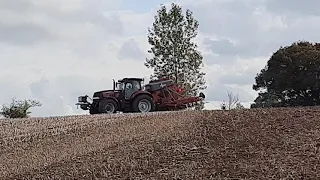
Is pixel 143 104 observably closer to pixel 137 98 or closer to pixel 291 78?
pixel 137 98

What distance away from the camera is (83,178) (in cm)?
1302

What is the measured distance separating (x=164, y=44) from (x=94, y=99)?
13.0 metres

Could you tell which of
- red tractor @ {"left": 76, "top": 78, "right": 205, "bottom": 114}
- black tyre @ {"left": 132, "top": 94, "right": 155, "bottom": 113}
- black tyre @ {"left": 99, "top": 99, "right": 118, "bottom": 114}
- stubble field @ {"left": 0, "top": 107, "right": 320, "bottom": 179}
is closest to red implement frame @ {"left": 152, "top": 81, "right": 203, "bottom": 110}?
red tractor @ {"left": 76, "top": 78, "right": 205, "bottom": 114}

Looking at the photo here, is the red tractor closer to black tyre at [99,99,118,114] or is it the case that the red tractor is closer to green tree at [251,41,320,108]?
black tyre at [99,99,118,114]

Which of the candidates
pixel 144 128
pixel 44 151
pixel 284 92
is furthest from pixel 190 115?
pixel 284 92

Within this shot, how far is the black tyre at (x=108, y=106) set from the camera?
27844 millimetres

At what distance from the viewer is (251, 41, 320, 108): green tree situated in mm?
37438

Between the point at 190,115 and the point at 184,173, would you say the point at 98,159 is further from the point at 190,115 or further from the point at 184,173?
the point at 190,115

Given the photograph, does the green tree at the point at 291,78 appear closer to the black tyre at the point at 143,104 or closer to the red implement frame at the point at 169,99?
the red implement frame at the point at 169,99

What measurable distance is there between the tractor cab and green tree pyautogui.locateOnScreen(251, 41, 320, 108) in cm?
975

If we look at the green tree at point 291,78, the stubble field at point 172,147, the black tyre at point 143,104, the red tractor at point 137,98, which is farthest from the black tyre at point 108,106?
the green tree at point 291,78

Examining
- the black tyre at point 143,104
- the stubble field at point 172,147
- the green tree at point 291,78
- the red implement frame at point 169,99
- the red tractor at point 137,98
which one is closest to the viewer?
the stubble field at point 172,147

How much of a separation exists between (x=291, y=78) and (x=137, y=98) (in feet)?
47.2

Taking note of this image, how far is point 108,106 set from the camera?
27953mm
